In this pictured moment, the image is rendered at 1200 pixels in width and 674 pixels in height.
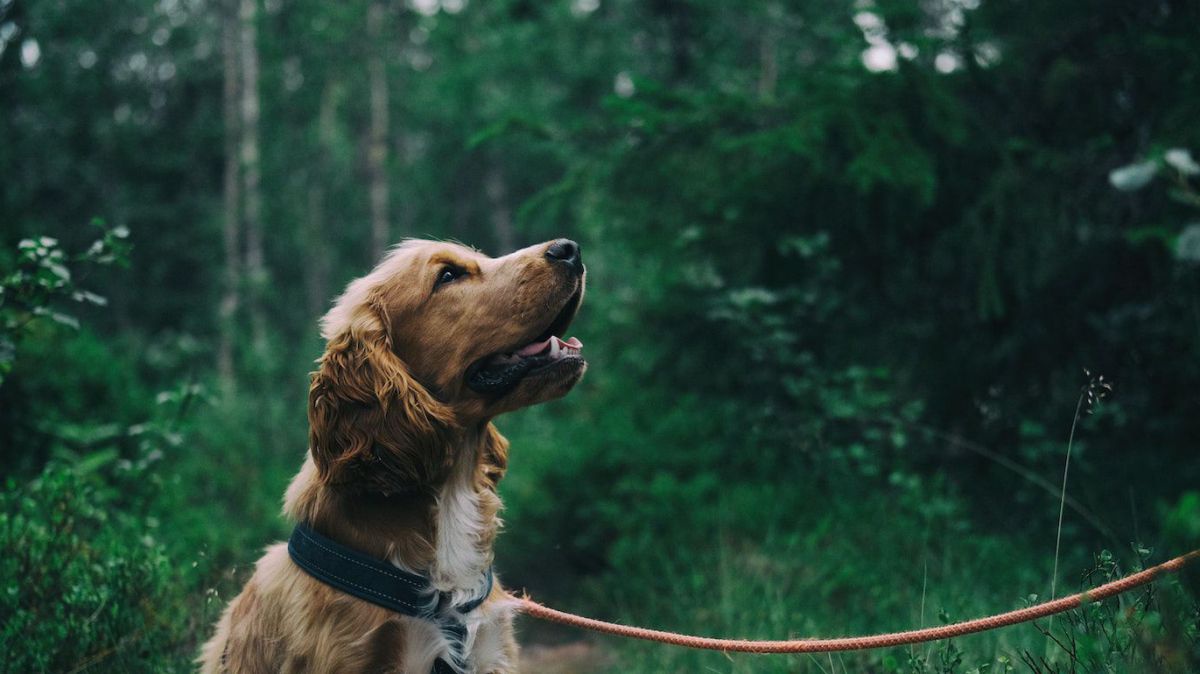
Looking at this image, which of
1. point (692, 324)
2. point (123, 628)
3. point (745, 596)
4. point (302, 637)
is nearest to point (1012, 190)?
point (692, 324)

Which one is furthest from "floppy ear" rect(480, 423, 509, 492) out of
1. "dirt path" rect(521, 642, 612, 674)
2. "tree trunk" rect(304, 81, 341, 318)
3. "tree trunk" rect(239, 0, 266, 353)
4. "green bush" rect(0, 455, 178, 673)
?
"tree trunk" rect(304, 81, 341, 318)

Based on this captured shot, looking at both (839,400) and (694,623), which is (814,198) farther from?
(694,623)

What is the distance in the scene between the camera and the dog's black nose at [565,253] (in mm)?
3135

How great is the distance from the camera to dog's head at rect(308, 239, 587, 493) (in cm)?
278

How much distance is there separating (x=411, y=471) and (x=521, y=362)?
54 cm

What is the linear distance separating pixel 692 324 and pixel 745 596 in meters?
2.28

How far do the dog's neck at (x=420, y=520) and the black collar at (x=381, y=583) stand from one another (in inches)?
2.2

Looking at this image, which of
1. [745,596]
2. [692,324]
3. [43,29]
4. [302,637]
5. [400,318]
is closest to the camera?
[302,637]

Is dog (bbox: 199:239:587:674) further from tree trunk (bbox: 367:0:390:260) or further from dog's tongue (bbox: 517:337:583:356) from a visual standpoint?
tree trunk (bbox: 367:0:390:260)

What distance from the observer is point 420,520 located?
9.25ft

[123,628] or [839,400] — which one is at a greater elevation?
[123,628]

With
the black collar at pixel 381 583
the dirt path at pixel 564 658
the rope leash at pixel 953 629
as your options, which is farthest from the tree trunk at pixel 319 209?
the rope leash at pixel 953 629

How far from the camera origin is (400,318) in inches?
124

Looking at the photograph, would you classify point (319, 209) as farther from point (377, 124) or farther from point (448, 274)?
point (448, 274)
